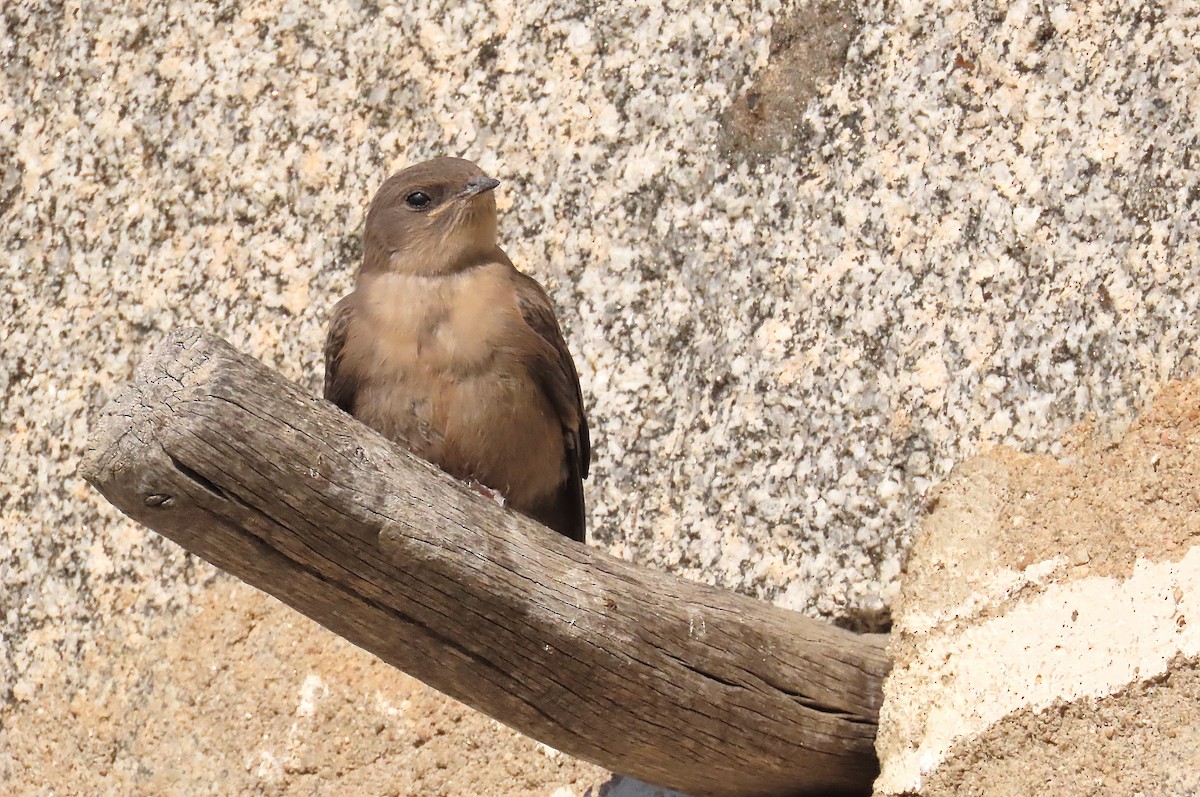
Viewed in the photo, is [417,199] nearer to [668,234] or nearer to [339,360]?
[339,360]

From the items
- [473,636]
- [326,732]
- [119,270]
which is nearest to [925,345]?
[473,636]

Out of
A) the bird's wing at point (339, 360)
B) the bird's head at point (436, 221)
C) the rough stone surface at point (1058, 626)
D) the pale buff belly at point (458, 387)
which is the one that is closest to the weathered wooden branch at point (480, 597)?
the rough stone surface at point (1058, 626)

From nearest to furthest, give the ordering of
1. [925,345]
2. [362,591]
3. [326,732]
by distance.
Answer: [362,591]
[925,345]
[326,732]

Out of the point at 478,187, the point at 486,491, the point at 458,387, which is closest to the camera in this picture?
the point at 486,491

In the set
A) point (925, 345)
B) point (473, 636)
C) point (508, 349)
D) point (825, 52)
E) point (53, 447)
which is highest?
point (825, 52)

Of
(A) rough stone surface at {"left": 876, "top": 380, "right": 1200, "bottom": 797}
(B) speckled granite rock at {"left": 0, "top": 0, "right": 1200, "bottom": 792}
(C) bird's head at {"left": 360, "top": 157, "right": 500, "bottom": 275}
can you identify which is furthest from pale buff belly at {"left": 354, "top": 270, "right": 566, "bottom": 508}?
(A) rough stone surface at {"left": 876, "top": 380, "right": 1200, "bottom": 797}

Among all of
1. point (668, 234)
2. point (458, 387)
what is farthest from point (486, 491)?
point (668, 234)

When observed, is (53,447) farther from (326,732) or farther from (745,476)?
(745,476)
